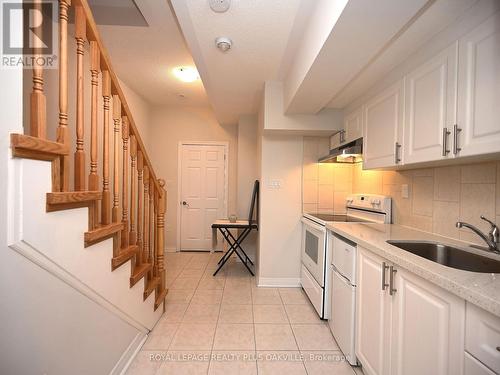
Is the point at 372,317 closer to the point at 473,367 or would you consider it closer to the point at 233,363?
the point at 473,367

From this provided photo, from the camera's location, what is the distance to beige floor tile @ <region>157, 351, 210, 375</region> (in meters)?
1.58

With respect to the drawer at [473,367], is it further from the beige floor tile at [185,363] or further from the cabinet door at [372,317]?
the beige floor tile at [185,363]

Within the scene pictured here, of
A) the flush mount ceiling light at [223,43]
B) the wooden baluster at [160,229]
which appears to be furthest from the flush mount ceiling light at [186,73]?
the wooden baluster at [160,229]

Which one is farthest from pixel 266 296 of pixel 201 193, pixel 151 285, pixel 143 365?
pixel 201 193

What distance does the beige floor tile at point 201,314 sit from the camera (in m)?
2.17

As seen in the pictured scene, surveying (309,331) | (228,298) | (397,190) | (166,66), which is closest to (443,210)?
(397,190)

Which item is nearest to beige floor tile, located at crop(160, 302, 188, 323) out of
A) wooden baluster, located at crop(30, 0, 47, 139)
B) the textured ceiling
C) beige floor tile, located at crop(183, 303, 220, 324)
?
beige floor tile, located at crop(183, 303, 220, 324)

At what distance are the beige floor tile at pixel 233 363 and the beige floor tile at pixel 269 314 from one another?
1.51 ft

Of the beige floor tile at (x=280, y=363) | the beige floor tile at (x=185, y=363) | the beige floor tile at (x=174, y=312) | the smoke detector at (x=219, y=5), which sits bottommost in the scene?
the beige floor tile at (x=280, y=363)

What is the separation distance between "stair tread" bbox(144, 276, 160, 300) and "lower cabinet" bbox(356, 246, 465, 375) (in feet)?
5.21

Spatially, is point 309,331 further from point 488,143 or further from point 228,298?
point 488,143

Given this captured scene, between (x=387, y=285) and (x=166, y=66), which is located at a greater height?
(x=166, y=66)

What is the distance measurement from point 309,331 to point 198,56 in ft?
8.40

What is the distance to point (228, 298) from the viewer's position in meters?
2.62
